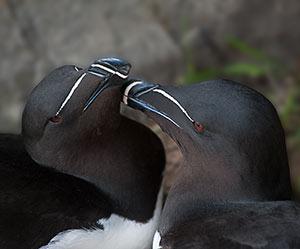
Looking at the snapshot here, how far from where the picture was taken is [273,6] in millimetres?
7137

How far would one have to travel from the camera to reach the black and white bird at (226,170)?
4027mm

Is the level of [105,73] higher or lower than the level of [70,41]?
higher

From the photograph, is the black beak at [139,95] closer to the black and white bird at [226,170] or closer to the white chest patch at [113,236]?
the black and white bird at [226,170]

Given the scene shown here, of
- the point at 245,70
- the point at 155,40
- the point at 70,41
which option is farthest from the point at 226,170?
the point at 70,41

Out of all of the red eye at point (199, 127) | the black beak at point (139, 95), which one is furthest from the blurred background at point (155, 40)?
the red eye at point (199, 127)

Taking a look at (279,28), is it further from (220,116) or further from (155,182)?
(220,116)

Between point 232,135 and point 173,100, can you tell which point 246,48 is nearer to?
point 173,100

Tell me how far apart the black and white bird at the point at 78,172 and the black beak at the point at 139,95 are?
6cm

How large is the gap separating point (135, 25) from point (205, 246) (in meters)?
3.48

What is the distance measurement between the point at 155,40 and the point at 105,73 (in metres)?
2.80

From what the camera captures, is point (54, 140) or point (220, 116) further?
point (54, 140)

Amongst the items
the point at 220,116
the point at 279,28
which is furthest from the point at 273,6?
the point at 220,116

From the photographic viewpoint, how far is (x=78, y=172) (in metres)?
4.64

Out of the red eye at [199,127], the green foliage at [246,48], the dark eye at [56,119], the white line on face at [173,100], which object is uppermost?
the white line on face at [173,100]
